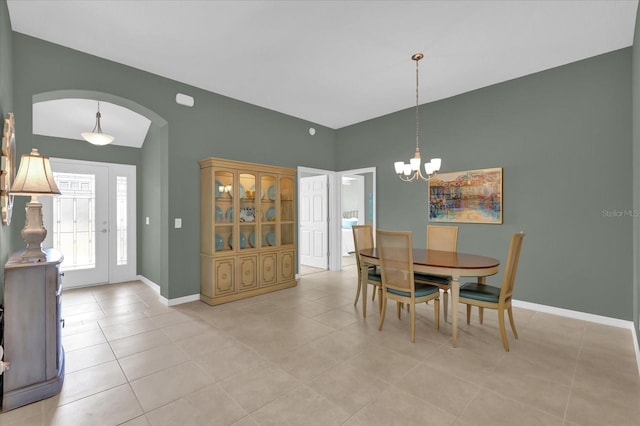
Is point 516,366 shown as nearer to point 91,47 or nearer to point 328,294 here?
point 328,294

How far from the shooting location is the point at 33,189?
1.97m

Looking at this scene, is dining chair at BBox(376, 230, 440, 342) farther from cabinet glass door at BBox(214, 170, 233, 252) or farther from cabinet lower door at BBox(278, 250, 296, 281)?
cabinet glass door at BBox(214, 170, 233, 252)

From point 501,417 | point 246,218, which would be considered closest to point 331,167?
point 246,218

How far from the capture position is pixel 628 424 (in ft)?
5.60

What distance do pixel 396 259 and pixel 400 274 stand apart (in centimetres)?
15

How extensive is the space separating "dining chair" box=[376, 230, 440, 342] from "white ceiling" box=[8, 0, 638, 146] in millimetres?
1946

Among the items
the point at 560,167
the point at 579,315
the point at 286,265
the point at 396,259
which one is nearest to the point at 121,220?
the point at 286,265

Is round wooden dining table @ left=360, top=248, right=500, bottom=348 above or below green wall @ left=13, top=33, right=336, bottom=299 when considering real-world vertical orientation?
below

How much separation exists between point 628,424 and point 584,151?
9.08ft

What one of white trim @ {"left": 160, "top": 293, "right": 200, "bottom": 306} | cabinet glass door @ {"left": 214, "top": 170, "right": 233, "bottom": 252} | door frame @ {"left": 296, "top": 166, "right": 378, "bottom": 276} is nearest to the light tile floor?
white trim @ {"left": 160, "top": 293, "right": 200, "bottom": 306}

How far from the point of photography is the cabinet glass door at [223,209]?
400 cm

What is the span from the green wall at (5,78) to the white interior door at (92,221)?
2266mm

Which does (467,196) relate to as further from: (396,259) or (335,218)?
(335,218)

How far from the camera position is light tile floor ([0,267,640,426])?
5.89 ft
